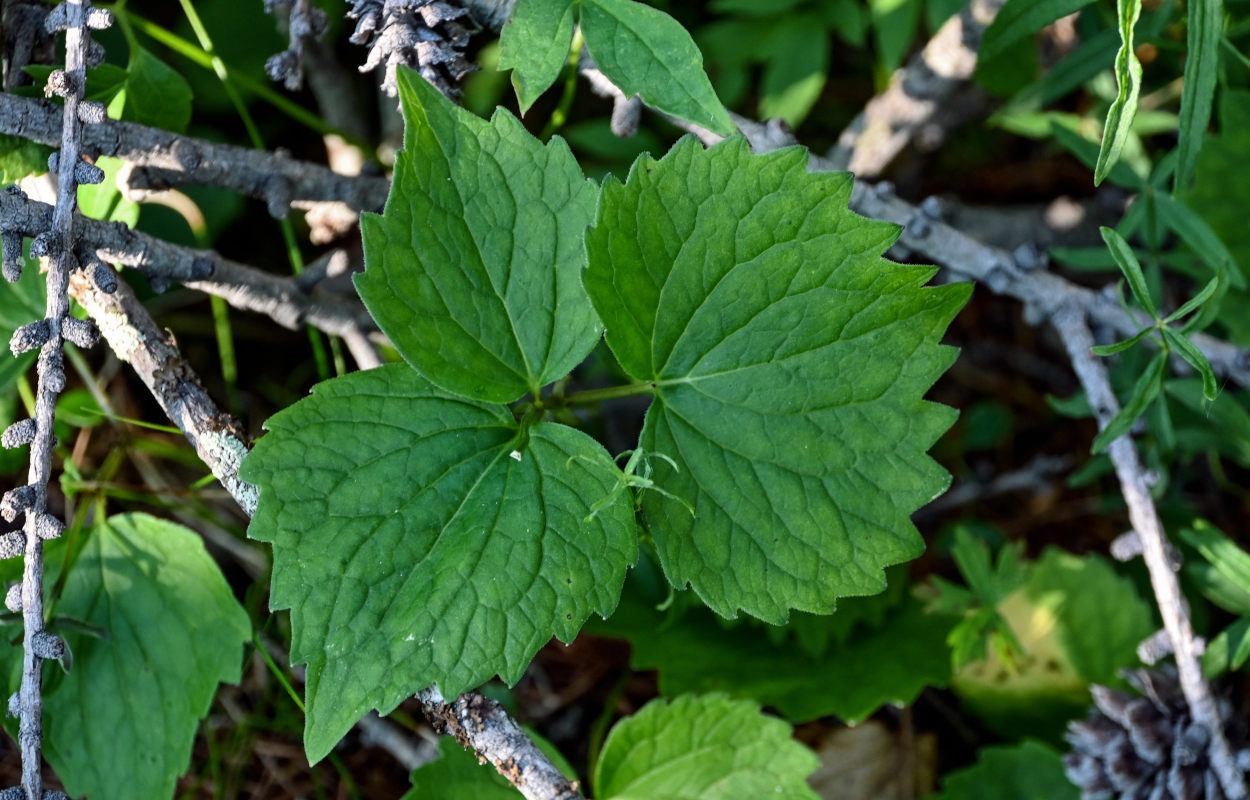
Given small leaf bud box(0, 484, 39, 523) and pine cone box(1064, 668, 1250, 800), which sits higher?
small leaf bud box(0, 484, 39, 523)

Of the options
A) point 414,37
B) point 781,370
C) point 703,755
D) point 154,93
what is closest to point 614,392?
point 781,370

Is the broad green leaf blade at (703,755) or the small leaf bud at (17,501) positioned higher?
the small leaf bud at (17,501)

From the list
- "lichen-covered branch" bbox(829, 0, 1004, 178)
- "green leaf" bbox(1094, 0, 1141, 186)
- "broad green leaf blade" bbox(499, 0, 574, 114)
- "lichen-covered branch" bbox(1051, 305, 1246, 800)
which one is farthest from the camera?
"lichen-covered branch" bbox(829, 0, 1004, 178)

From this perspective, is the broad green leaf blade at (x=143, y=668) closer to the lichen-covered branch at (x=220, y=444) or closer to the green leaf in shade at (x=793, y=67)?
the lichen-covered branch at (x=220, y=444)

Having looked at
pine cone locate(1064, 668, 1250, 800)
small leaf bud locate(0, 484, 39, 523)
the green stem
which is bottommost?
pine cone locate(1064, 668, 1250, 800)

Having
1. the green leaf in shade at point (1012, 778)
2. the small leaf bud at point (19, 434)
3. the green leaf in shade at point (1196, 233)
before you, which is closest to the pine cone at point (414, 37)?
the small leaf bud at point (19, 434)

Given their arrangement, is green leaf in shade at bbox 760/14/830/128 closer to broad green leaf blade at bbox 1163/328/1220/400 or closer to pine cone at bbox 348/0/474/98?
pine cone at bbox 348/0/474/98

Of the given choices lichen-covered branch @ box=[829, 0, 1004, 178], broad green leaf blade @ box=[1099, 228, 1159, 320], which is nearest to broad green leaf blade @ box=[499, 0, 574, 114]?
broad green leaf blade @ box=[1099, 228, 1159, 320]
